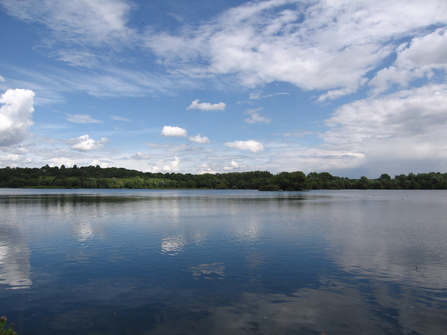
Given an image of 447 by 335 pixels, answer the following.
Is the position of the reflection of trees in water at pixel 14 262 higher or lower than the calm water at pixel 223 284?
lower

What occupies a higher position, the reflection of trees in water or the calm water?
the calm water

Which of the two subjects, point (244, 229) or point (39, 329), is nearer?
point (39, 329)

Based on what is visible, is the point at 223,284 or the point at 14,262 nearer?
the point at 223,284

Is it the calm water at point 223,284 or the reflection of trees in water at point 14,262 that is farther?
the reflection of trees in water at point 14,262

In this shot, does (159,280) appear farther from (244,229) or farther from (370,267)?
(244,229)

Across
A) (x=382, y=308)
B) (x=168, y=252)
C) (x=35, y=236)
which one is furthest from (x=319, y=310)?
(x=35, y=236)

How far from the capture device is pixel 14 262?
48.4 ft

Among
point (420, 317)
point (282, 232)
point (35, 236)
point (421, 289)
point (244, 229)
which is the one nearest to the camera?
point (420, 317)

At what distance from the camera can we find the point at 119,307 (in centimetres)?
948

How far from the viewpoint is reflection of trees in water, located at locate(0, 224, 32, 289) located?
11.9m

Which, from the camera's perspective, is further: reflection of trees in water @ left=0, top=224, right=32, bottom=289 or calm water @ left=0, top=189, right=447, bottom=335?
reflection of trees in water @ left=0, top=224, right=32, bottom=289

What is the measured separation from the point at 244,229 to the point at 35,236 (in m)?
17.5

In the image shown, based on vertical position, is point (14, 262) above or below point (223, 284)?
below

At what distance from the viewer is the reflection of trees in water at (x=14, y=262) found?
39.1 feet
